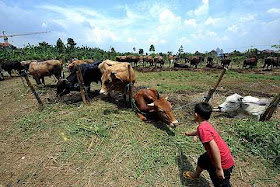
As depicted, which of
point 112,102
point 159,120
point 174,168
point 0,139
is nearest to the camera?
point 174,168

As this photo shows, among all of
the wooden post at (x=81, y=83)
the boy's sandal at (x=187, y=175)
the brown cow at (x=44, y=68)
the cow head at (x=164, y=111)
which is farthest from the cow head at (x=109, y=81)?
the brown cow at (x=44, y=68)

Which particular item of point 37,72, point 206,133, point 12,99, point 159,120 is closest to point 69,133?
point 159,120

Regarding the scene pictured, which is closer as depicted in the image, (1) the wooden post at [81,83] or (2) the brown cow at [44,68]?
(1) the wooden post at [81,83]

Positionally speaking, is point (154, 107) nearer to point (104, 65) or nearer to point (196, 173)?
point (196, 173)

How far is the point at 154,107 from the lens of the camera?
4.91m

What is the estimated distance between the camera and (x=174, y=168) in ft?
11.9

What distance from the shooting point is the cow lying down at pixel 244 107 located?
5367 millimetres

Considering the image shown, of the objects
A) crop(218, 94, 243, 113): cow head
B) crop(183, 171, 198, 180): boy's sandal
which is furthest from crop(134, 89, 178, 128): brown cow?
crop(218, 94, 243, 113): cow head

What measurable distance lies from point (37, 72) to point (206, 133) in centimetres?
1074

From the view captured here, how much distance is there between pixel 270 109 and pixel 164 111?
337cm

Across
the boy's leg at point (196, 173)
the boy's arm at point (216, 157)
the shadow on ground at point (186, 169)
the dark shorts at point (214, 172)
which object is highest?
the boy's arm at point (216, 157)

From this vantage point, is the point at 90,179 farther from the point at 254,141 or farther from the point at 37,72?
the point at 37,72

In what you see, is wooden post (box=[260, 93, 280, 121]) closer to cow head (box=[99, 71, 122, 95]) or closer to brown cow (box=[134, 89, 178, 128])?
brown cow (box=[134, 89, 178, 128])

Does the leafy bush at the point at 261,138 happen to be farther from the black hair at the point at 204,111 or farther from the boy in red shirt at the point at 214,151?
the black hair at the point at 204,111
